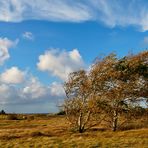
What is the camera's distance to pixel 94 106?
6794cm

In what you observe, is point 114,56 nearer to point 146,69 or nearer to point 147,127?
point 146,69

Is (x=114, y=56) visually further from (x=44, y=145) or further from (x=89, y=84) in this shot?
(x=44, y=145)

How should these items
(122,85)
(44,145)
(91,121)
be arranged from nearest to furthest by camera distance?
(44,145) < (122,85) < (91,121)

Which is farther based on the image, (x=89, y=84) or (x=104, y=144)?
(x=89, y=84)

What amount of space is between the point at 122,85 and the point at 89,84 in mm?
5832

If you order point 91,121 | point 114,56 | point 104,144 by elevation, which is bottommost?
point 104,144

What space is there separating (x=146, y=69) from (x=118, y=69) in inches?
188

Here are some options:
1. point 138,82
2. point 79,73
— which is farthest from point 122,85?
point 79,73

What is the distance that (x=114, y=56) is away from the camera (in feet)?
227

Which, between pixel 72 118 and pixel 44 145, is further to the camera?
pixel 72 118

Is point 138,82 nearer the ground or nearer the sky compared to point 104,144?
nearer the sky

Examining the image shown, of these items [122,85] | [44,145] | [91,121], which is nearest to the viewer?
[44,145]

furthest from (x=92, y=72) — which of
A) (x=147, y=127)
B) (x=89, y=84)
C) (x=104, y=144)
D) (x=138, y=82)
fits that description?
(x=104, y=144)

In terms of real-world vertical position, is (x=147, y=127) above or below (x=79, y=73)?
below
